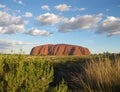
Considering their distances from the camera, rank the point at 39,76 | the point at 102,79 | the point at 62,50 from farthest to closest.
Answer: the point at 62,50 < the point at 102,79 < the point at 39,76

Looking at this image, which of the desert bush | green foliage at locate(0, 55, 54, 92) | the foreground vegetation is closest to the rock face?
the desert bush

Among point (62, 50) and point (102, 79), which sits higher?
point (102, 79)

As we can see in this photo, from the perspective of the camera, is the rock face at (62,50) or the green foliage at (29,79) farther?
the rock face at (62,50)

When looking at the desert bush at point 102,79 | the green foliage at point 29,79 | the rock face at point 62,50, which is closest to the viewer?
the green foliage at point 29,79

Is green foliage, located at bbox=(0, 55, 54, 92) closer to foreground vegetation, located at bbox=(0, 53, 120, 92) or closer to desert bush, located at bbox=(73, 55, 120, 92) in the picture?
foreground vegetation, located at bbox=(0, 53, 120, 92)

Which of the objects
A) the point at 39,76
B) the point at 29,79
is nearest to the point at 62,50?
the point at 39,76

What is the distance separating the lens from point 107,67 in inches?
418

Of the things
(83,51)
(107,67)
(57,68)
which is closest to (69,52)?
(83,51)

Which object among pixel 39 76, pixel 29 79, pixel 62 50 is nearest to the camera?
pixel 29 79

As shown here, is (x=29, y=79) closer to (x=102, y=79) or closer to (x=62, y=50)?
(x=102, y=79)

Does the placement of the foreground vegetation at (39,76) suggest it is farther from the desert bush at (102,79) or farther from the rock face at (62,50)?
the rock face at (62,50)

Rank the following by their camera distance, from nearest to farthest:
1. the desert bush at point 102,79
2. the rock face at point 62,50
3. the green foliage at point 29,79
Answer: the green foliage at point 29,79, the desert bush at point 102,79, the rock face at point 62,50

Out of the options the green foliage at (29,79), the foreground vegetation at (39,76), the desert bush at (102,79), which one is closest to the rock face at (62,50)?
the desert bush at (102,79)

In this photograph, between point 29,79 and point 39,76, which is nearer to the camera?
point 29,79
